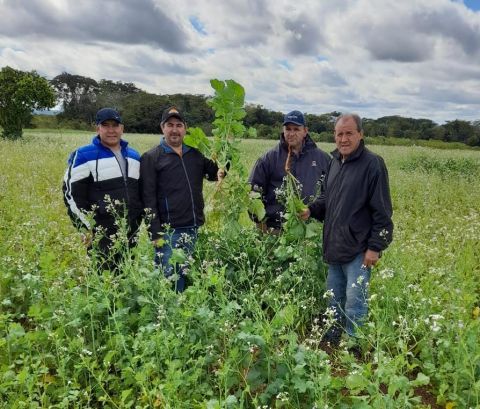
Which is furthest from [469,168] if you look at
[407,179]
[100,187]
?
[100,187]

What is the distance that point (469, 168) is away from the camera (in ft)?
58.0

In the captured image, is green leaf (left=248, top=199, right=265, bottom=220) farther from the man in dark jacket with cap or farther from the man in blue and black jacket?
the man in blue and black jacket

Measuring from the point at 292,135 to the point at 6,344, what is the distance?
Answer: 3378mm

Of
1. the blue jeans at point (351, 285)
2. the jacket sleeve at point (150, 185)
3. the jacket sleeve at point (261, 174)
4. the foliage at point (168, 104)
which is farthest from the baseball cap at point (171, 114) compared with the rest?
the foliage at point (168, 104)

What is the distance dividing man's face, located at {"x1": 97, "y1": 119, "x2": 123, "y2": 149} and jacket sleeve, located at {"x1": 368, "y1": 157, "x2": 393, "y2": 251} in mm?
2557

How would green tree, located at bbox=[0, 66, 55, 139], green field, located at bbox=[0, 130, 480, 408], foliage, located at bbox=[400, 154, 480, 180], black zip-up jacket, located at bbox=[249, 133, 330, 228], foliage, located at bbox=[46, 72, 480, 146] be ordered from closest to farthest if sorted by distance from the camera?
green field, located at bbox=[0, 130, 480, 408] → black zip-up jacket, located at bbox=[249, 133, 330, 228] → foliage, located at bbox=[400, 154, 480, 180] → foliage, located at bbox=[46, 72, 480, 146] → green tree, located at bbox=[0, 66, 55, 139]

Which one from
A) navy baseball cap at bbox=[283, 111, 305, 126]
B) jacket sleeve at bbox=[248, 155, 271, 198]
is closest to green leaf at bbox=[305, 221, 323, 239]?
jacket sleeve at bbox=[248, 155, 271, 198]

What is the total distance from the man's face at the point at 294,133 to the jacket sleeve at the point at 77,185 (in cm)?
216

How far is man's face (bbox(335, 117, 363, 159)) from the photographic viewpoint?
370 centimetres

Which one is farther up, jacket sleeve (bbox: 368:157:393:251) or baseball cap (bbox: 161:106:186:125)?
baseball cap (bbox: 161:106:186:125)

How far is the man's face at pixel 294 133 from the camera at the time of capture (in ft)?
15.7

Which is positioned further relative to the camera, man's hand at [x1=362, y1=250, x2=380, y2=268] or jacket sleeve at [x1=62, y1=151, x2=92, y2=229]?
jacket sleeve at [x1=62, y1=151, x2=92, y2=229]

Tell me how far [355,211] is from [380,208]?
211 millimetres

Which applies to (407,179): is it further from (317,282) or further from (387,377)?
(387,377)
